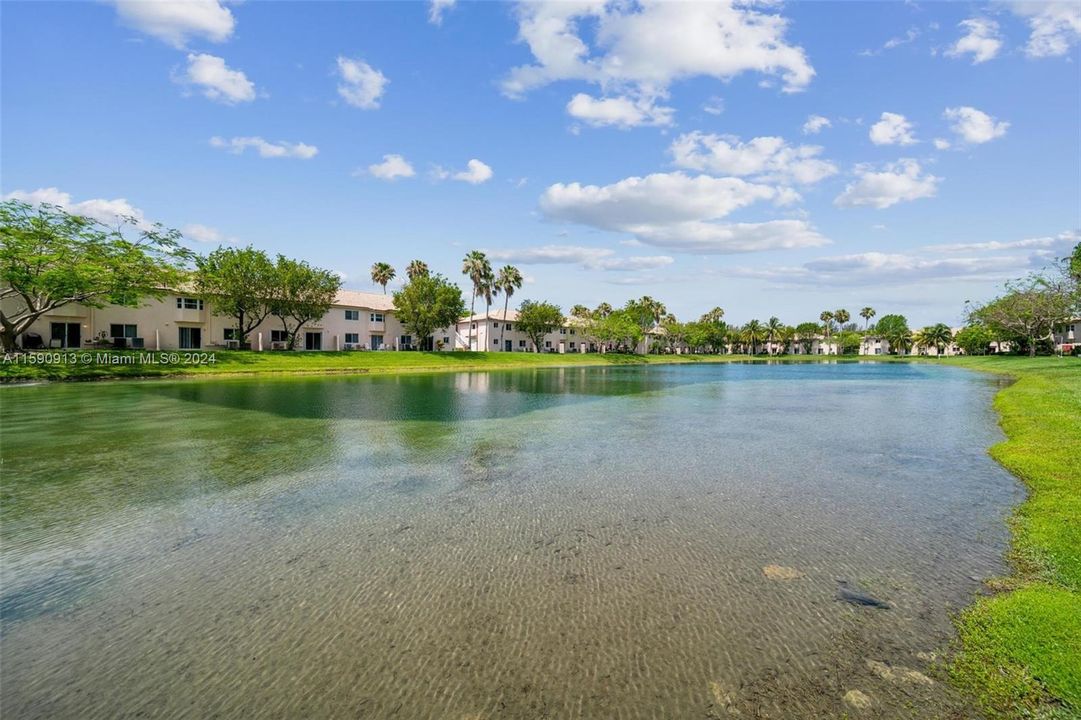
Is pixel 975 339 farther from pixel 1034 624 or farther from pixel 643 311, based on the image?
pixel 1034 624

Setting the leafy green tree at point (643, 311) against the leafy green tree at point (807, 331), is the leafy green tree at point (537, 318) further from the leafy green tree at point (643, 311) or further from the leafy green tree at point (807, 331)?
the leafy green tree at point (807, 331)

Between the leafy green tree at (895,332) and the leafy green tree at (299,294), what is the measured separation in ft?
455

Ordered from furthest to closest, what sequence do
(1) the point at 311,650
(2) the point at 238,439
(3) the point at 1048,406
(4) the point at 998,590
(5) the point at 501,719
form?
(3) the point at 1048,406 < (2) the point at 238,439 < (4) the point at 998,590 < (1) the point at 311,650 < (5) the point at 501,719

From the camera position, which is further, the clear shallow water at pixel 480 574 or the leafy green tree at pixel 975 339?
the leafy green tree at pixel 975 339

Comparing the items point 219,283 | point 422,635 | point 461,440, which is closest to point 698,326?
point 219,283

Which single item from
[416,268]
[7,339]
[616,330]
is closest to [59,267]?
[7,339]

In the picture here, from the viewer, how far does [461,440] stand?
14.2 m

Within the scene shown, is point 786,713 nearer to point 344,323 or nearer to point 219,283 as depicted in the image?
point 219,283

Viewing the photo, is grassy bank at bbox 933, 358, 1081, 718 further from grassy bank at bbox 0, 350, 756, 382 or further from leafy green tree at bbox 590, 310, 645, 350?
leafy green tree at bbox 590, 310, 645, 350

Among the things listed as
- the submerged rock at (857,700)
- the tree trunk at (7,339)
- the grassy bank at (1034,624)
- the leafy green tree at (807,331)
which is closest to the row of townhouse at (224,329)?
the tree trunk at (7,339)

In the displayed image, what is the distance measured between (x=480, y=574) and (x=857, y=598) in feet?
13.5

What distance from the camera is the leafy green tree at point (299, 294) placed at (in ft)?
174

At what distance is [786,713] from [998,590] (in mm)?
3564

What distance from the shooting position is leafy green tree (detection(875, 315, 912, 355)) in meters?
130
